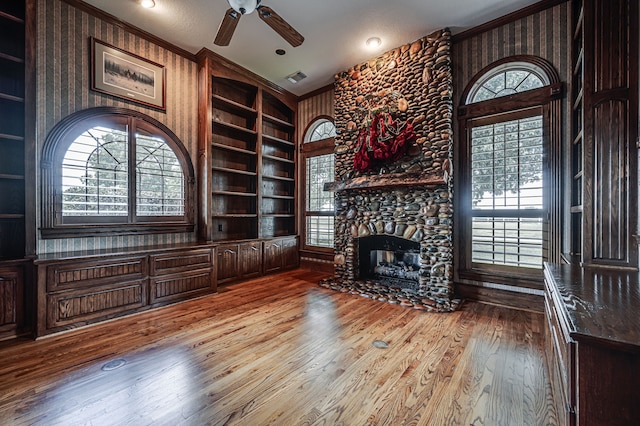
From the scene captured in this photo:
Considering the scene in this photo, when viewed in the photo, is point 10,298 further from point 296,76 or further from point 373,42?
point 373,42

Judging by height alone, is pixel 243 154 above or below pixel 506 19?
below

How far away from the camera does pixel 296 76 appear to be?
5207 mm

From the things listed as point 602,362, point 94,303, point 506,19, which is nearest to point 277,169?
point 94,303

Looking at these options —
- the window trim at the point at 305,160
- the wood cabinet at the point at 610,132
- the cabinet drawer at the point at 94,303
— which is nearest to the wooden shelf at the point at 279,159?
the window trim at the point at 305,160

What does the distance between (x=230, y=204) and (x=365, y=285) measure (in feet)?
9.54

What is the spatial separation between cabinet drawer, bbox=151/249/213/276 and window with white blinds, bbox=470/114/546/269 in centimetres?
391

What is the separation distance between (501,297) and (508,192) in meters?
1.41

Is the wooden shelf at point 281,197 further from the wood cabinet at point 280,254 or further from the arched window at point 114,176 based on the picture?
the arched window at point 114,176

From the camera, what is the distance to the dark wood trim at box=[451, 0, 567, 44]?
3.36m

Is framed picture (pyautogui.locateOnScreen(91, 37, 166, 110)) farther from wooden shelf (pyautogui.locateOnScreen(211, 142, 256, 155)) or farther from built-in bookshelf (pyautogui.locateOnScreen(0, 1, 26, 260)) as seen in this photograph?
wooden shelf (pyautogui.locateOnScreen(211, 142, 256, 155))

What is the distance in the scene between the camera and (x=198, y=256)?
406 cm

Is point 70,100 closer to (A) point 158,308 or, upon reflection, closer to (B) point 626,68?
(A) point 158,308

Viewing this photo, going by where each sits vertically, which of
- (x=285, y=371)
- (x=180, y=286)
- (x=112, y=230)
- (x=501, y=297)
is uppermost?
(x=112, y=230)

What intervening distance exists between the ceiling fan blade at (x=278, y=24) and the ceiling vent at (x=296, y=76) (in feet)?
6.36
